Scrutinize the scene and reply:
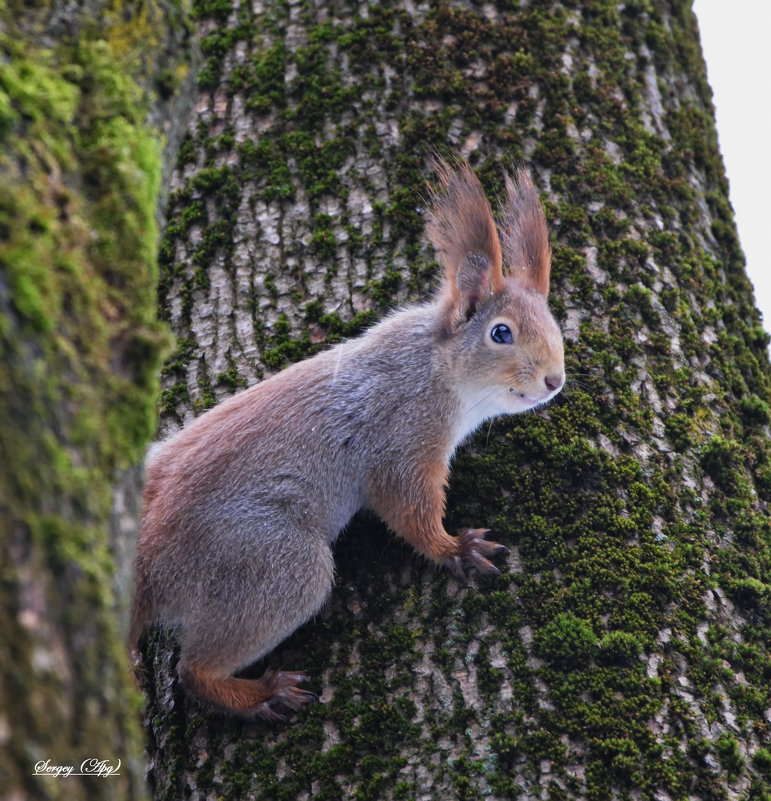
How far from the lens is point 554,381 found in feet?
11.5

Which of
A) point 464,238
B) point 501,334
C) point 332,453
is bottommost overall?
point 332,453

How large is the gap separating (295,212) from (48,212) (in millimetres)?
2511

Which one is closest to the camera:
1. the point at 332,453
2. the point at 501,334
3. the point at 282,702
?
the point at 282,702

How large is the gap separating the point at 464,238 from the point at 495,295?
1.18 feet

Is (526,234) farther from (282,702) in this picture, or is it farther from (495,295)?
(282,702)

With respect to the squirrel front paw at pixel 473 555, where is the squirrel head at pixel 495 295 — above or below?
above

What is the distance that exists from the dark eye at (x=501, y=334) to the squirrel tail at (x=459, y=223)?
0.80 ft

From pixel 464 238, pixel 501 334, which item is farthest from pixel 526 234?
pixel 501 334

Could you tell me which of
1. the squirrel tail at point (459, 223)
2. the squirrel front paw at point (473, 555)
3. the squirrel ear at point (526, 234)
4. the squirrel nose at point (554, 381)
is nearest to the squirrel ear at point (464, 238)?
the squirrel tail at point (459, 223)

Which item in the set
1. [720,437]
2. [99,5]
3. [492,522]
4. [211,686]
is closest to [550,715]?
[492,522]

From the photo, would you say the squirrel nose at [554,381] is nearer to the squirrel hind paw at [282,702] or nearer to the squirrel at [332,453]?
the squirrel at [332,453]

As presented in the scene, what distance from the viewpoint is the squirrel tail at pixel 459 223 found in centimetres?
354

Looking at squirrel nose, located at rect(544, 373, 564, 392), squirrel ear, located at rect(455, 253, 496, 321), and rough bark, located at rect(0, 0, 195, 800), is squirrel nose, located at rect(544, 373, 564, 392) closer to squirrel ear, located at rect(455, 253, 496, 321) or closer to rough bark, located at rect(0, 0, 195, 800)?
squirrel ear, located at rect(455, 253, 496, 321)

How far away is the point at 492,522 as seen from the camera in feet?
10.9
